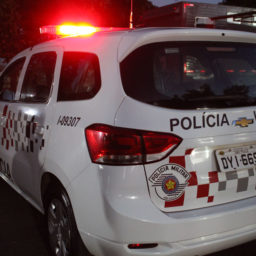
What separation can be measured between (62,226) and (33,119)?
2.74 feet

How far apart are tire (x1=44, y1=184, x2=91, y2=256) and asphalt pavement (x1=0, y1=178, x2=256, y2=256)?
0.36 m

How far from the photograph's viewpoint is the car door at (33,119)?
9.08 feet

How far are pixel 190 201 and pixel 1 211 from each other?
236 cm

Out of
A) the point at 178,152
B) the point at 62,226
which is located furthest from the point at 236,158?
the point at 62,226

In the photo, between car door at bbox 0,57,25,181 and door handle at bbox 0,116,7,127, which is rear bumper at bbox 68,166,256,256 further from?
door handle at bbox 0,116,7,127

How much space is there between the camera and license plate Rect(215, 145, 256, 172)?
2.17 metres

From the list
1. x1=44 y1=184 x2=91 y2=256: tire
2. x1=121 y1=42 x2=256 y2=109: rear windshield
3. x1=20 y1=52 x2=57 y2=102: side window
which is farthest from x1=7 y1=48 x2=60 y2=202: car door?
x1=121 y1=42 x2=256 y2=109: rear windshield

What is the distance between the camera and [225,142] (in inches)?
85.2

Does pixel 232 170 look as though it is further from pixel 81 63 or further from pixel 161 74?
pixel 81 63

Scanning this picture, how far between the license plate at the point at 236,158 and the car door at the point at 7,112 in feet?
6.42

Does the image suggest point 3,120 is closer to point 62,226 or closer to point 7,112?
point 7,112

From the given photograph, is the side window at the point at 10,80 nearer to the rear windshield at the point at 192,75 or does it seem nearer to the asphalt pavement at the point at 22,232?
the asphalt pavement at the point at 22,232

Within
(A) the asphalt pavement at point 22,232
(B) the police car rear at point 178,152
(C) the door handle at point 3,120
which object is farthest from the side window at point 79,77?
(A) the asphalt pavement at point 22,232

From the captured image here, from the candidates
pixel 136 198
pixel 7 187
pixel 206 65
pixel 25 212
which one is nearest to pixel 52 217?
pixel 136 198
